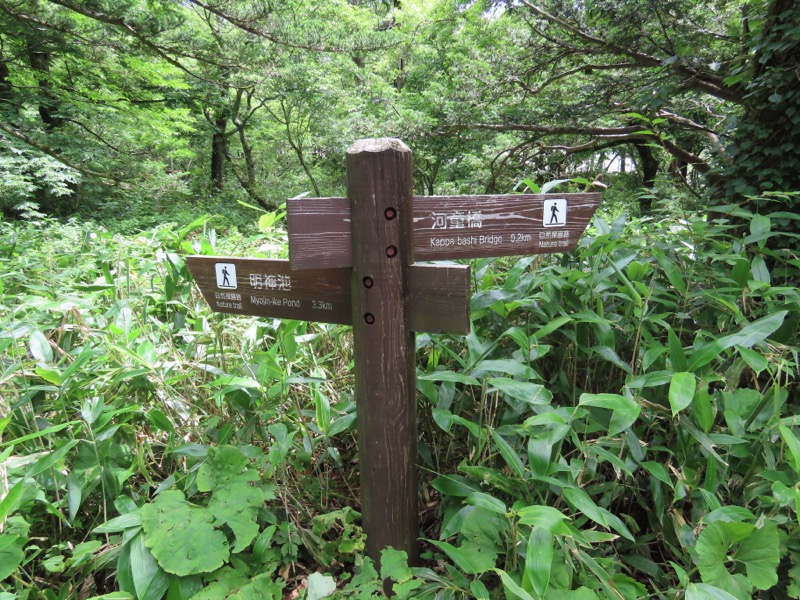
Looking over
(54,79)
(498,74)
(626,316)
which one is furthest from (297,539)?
(54,79)

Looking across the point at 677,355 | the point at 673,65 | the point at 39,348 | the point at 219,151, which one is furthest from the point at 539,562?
the point at 219,151

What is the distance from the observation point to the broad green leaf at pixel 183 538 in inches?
42.3

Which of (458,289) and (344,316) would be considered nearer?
(458,289)

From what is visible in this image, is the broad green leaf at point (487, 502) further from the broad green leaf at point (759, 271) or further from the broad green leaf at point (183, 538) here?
the broad green leaf at point (759, 271)

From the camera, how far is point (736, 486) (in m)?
1.27

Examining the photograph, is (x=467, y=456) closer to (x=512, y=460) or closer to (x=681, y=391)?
(x=512, y=460)

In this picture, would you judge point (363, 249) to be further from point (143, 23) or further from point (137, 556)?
point (143, 23)

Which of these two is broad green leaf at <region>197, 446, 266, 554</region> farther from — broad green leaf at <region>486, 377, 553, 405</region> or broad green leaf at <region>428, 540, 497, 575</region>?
broad green leaf at <region>486, 377, 553, 405</region>

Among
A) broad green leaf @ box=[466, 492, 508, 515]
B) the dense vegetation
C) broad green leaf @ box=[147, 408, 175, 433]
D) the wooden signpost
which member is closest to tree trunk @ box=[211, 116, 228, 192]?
the dense vegetation

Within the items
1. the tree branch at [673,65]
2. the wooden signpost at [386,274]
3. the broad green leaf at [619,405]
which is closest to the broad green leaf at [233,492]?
the wooden signpost at [386,274]

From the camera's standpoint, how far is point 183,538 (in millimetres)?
1118

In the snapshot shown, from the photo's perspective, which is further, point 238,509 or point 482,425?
point 482,425

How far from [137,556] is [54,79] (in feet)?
28.6

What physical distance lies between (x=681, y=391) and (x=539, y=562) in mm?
535
